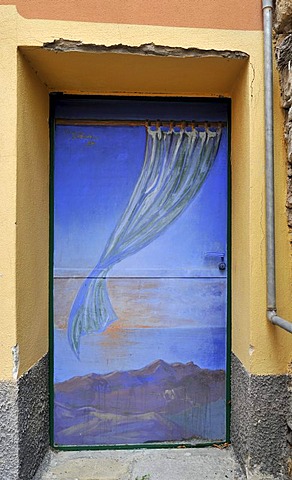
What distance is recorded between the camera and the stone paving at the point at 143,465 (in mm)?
2602

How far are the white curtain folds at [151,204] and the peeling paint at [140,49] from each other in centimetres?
57

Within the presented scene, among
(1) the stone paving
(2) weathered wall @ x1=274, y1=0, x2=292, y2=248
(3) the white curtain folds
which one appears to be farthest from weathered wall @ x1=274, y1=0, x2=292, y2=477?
(3) the white curtain folds

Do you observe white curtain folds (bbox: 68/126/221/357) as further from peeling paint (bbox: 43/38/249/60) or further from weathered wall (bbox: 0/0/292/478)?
peeling paint (bbox: 43/38/249/60)

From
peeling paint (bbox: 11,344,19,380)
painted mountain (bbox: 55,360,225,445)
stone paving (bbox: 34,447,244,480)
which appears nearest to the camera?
peeling paint (bbox: 11,344,19,380)

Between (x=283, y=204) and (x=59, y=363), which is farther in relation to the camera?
(x=59, y=363)

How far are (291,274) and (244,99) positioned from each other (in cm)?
106

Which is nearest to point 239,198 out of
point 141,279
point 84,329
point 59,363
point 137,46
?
point 141,279

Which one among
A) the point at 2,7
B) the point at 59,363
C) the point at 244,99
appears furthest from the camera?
the point at 59,363

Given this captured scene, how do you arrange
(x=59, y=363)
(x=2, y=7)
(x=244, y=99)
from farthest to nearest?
(x=59, y=363) → (x=244, y=99) → (x=2, y=7)

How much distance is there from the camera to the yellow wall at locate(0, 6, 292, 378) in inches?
93.9

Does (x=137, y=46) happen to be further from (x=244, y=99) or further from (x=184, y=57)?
(x=244, y=99)

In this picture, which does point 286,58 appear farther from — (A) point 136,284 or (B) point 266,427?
(B) point 266,427

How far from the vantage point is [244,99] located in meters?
2.59

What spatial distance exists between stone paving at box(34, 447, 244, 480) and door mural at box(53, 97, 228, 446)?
0.34 ft
